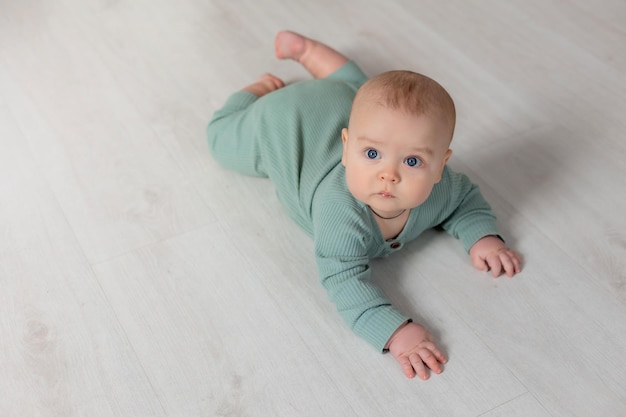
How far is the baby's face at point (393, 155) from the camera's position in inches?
38.9

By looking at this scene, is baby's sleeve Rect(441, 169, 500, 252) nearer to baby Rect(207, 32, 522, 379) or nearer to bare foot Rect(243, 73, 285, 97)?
baby Rect(207, 32, 522, 379)

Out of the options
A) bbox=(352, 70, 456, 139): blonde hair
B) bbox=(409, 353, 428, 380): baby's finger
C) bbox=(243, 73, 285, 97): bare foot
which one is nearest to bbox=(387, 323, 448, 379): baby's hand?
bbox=(409, 353, 428, 380): baby's finger

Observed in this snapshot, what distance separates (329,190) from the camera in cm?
115

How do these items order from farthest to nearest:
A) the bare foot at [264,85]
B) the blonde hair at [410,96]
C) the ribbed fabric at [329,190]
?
the bare foot at [264,85] < the ribbed fabric at [329,190] < the blonde hair at [410,96]

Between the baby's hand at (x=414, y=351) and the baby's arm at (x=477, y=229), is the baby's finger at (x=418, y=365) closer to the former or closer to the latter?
the baby's hand at (x=414, y=351)

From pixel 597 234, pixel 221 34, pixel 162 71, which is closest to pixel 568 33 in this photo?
pixel 597 234

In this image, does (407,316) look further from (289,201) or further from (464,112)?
(464,112)

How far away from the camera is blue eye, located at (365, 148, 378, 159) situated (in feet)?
A: 3.35

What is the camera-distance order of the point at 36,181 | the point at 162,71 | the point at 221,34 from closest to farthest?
the point at 36,181
the point at 162,71
the point at 221,34

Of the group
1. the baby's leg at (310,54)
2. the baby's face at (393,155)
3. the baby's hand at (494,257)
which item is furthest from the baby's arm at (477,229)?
the baby's leg at (310,54)

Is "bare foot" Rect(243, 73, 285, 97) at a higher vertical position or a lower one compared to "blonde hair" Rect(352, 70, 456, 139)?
lower

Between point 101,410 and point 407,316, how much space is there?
43cm

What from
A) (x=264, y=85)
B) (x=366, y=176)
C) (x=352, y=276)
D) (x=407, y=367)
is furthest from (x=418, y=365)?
(x=264, y=85)

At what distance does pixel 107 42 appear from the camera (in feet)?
5.84
